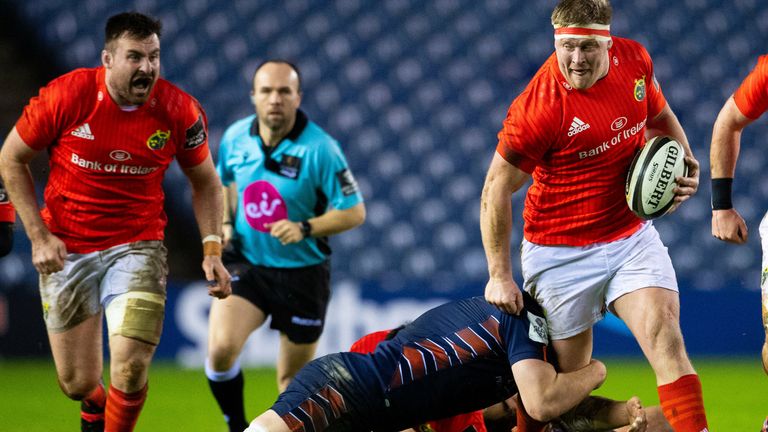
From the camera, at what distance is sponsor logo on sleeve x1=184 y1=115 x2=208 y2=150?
425 cm

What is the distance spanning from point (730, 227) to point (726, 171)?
21 cm

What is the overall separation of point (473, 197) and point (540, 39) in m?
1.52

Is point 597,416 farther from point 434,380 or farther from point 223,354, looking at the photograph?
point 223,354

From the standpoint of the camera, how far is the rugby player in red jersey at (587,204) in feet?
12.1

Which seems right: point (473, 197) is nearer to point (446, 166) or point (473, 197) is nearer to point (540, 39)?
point (446, 166)

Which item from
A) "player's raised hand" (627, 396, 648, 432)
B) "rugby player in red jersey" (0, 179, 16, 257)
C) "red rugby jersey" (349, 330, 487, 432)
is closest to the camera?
"player's raised hand" (627, 396, 648, 432)

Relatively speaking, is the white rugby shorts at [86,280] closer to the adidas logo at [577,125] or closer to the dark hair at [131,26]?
the dark hair at [131,26]

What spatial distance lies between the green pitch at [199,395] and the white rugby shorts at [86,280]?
37.1 inches

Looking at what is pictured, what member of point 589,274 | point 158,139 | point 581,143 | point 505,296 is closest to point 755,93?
point 581,143

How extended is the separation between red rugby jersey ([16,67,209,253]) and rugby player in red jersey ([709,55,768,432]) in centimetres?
192

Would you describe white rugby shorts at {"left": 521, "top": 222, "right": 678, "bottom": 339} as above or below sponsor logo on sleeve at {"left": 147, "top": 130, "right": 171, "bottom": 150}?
below

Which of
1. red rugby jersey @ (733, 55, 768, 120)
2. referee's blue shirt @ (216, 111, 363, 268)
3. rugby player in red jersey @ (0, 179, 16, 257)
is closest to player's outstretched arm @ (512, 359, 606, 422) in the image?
red rugby jersey @ (733, 55, 768, 120)

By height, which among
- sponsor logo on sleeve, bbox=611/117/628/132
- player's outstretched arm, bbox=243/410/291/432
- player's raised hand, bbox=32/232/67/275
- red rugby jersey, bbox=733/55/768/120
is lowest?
player's outstretched arm, bbox=243/410/291/432

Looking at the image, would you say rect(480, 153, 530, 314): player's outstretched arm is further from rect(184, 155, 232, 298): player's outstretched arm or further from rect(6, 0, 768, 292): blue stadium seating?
rect(6, 0, 768, 292): blue stadium seating
